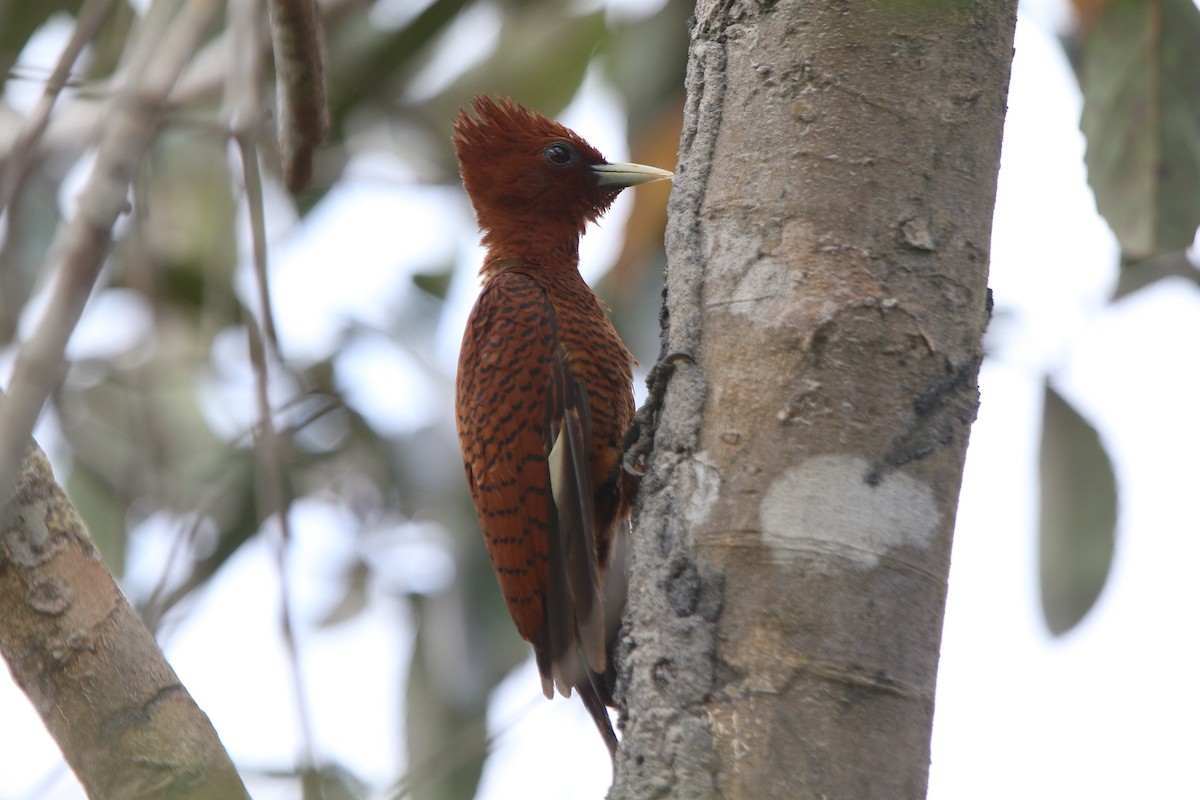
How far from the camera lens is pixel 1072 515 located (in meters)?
3.27

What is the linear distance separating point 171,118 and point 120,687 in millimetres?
653

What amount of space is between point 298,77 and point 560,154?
5.25ft

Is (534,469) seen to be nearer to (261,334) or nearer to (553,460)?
(553,460)

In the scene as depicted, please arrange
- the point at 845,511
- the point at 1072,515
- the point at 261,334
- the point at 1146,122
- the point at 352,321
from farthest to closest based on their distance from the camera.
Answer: the point at 352,321 < the point at 1072,515 < the point at 1146,122 < the point at 845,511 < the point at 261,334

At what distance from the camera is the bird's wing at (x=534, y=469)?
2.69 meters

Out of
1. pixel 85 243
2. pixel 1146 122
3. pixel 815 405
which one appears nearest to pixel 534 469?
pixel 815 405

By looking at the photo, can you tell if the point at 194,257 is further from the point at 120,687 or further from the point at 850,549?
the point at 850,549

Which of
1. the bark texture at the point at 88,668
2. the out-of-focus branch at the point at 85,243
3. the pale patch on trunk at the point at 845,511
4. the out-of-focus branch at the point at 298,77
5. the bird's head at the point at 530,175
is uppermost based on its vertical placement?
the bird's head at the point at 530,175

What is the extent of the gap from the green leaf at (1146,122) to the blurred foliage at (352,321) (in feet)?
3.48

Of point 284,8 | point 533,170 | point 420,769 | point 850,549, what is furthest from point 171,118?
point 533,170

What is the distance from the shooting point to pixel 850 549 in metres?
1.46

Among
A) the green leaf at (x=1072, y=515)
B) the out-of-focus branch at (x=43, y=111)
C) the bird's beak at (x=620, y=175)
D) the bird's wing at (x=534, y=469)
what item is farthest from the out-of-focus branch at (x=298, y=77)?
the green leaf at (x=1072, y=515)

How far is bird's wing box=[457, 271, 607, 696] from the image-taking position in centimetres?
269

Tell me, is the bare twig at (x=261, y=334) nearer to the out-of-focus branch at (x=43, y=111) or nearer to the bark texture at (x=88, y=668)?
the out-of-focus branch at (x=43, y=111)
